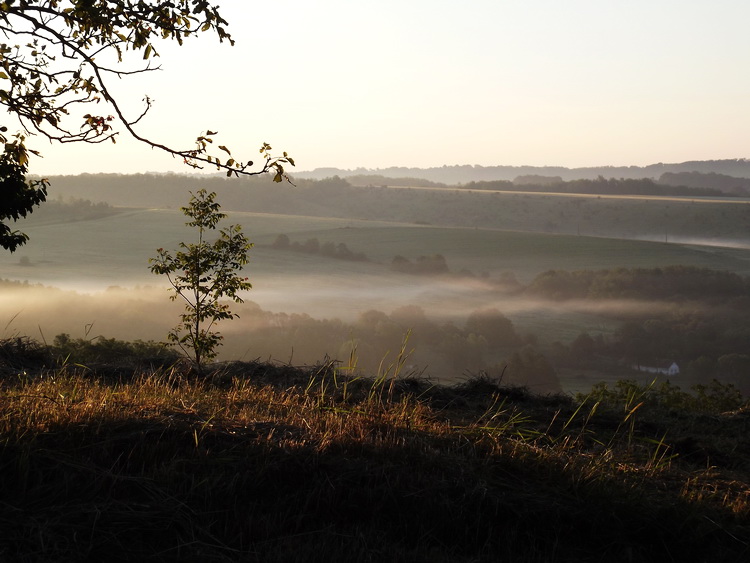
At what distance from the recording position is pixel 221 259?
45.3ft

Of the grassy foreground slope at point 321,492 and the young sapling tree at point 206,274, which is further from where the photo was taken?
the young sapling tree at point 206,274

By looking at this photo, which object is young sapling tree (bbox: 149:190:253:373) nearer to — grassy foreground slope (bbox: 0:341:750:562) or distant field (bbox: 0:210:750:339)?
grassy foreground slope (bbox: 0:341:750:562)

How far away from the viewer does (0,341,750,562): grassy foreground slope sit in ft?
14.1

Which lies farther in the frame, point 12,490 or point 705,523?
point 705,523

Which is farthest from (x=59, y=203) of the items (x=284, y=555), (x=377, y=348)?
(x=284, y=555)

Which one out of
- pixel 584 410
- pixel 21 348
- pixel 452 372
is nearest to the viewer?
pixel 584 410

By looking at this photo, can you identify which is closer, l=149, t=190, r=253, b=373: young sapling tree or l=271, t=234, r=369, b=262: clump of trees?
l=149, t=190, r=253, b=373: young sapling tree

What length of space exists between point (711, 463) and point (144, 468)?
17.3 ft

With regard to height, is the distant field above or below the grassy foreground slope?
below

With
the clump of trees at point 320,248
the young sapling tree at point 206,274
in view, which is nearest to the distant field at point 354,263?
the clump of trees at point 320,248

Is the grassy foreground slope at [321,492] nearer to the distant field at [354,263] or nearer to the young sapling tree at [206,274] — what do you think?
the young sapling tree at [206,274]

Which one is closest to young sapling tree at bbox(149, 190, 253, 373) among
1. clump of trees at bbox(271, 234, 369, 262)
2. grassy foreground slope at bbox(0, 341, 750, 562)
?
grassy foreground slope at bbox(0, 341, 750, 562)

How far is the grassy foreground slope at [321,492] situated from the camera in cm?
430

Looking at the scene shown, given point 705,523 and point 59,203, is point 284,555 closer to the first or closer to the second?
point 705,523
